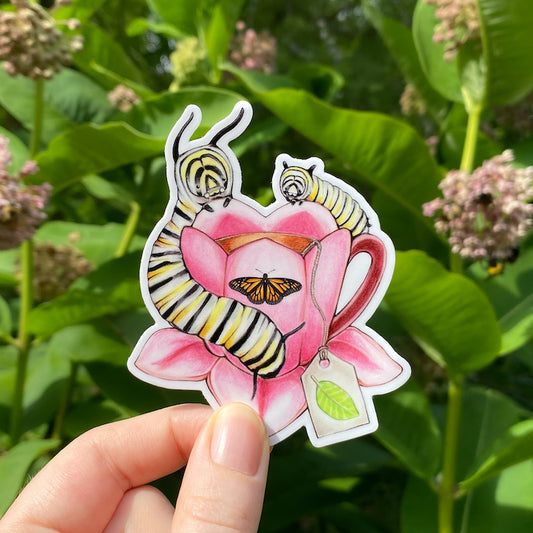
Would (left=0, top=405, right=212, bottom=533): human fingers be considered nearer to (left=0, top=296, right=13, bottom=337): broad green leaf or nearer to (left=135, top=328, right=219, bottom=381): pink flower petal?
→ (left=135, top=328, right=219, bottom=381): pink flower petal

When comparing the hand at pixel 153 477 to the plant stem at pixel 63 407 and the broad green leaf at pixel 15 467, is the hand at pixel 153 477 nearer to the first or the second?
the broad green leaf at pixel 15 467

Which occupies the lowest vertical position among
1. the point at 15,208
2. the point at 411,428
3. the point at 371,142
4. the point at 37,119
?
the point at 411,428

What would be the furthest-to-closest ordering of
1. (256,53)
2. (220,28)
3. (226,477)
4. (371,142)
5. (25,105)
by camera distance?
(256,53), (220,28), (25,105), (371,142), (226,477)

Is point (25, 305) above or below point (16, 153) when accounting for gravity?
below

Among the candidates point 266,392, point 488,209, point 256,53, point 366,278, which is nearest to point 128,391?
point 266,392

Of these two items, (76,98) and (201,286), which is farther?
(76,98)

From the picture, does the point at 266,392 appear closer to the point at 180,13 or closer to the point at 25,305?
the point at 25,305

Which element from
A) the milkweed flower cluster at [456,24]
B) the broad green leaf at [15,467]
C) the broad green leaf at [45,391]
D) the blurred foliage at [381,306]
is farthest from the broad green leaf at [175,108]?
the broad green leaf at [15,467]

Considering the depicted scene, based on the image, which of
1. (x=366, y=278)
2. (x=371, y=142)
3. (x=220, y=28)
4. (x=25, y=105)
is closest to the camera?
(x=366, y=278)

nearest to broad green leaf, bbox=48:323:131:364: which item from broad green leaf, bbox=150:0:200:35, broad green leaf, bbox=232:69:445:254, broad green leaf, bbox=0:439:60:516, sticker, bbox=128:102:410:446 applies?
broad green leaf, bbox=0:439:60:516
